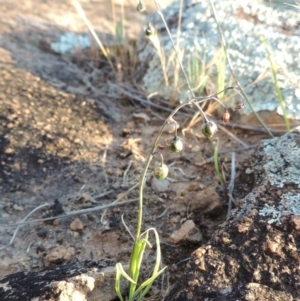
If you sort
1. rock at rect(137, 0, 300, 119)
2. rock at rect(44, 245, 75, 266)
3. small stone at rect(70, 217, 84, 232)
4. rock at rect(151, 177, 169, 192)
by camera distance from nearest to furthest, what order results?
rock at rect(44, 245, 75, 266), small stone at rect(70, 217, 84, 232), rock at rect(151, 177, 169, 192), rock at rect(137, 0, 300, 119)

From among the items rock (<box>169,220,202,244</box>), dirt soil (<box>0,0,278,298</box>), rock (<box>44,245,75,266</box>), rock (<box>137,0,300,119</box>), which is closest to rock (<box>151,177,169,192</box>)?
dirt soil (<box>0,0,278,298</box>)

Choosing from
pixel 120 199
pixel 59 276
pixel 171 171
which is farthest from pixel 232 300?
pixel 171 171

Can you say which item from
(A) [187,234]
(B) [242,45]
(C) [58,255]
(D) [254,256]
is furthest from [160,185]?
(B) [242,45]

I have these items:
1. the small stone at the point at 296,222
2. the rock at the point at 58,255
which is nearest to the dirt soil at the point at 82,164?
the rock at the point at 58,255

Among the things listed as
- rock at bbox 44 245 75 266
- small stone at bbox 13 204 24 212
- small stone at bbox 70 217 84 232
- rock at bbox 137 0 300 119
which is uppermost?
rock at bbox 137 0 300 119

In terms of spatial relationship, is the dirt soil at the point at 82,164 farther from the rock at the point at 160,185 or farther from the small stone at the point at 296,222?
the small stone at the point at 296,222

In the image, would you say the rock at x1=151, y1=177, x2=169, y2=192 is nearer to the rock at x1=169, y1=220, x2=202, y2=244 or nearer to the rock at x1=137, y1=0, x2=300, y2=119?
the rock at x1=169, y1=220, x2=202, y2=244

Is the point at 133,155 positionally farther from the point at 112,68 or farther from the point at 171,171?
the point at 112,68
